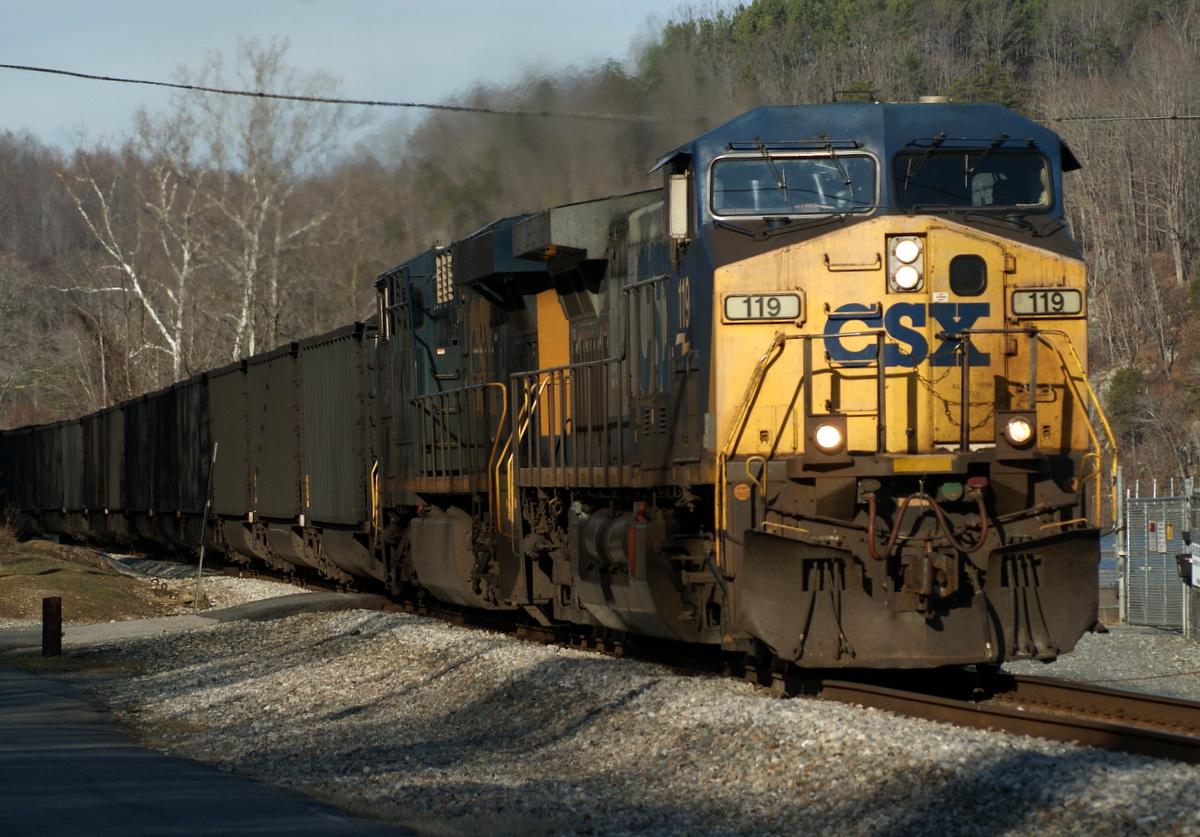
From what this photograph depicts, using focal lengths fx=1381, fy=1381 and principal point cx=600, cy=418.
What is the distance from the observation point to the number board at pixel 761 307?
367 inches

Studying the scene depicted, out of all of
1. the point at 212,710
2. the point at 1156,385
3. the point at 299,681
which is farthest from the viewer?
the point at 1156,385

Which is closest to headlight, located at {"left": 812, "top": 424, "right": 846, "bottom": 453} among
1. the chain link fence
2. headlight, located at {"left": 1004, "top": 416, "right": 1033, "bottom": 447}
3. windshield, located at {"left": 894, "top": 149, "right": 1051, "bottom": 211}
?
headlight, located at {"left": 1004, "top": 416, "right": 1033, "bottom": 447}

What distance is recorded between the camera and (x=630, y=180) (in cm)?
2733

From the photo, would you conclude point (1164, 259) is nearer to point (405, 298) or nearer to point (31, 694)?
point (405, 298)

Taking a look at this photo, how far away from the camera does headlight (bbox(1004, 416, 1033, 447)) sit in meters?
8.93

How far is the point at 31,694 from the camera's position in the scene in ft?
37.7

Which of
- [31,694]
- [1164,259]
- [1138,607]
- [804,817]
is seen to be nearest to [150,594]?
[31,694]

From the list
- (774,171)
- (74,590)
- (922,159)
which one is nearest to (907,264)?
(922,159)

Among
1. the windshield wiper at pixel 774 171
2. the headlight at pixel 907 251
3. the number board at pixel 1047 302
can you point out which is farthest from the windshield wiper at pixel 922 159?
the number board at pixel 1047 302

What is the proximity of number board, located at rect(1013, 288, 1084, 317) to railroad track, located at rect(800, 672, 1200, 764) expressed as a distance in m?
2.48

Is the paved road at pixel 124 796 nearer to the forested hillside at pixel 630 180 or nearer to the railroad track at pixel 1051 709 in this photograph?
the railroad track at pixel 1051 709

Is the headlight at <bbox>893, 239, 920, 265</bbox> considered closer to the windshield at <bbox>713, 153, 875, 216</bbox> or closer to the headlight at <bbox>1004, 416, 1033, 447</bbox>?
the windshield at <bbox>713, 153, 875, 216</bbox>

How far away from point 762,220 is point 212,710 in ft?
19.1

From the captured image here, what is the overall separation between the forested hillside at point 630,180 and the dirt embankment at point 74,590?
433 inches
